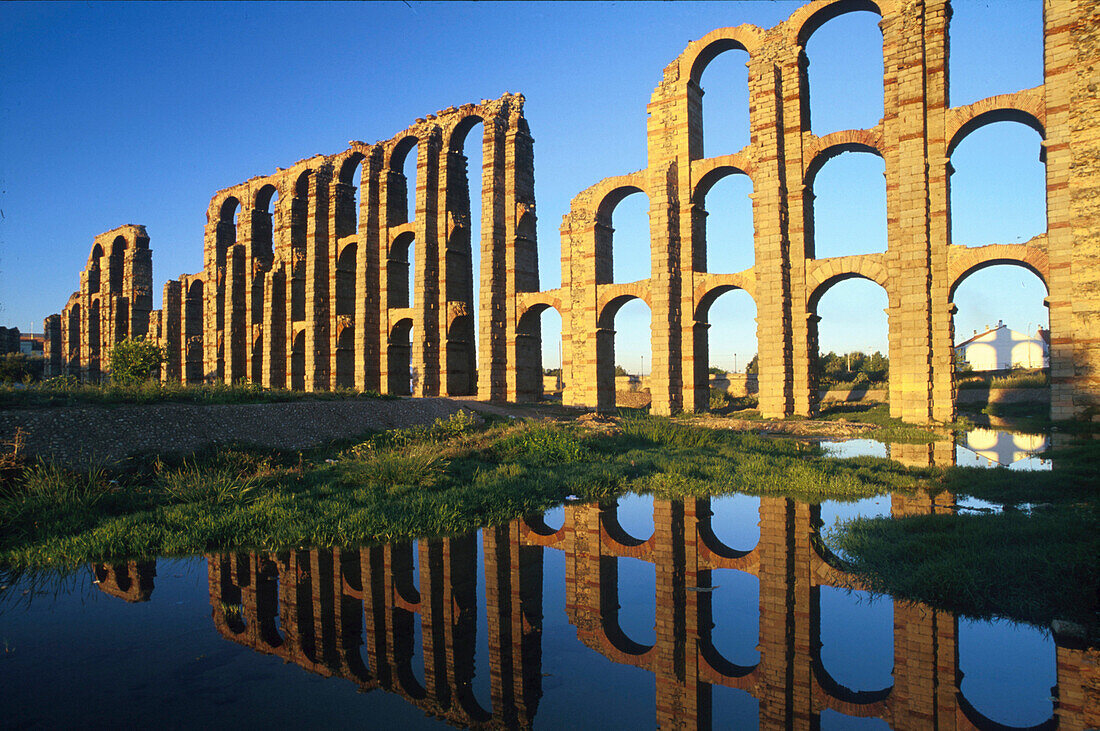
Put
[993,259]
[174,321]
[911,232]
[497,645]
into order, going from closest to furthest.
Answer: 1. [497,645]
2. [993,259]
3. [911,232]
4. [174,321]

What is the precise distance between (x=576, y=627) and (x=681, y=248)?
62.0 feet

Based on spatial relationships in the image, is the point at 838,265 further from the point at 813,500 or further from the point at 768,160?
the point at 813,500

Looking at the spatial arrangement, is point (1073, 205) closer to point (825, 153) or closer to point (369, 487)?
point (825, 153)

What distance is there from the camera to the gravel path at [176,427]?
29.0 ft

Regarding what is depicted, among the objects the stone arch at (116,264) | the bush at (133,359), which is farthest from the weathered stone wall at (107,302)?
the bush at (133,359)

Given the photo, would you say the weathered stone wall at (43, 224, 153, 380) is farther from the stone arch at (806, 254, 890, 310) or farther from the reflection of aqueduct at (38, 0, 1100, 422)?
the stone arch at (806, 254, 890, 310)

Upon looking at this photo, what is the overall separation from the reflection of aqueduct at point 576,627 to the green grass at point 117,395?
7525 mm

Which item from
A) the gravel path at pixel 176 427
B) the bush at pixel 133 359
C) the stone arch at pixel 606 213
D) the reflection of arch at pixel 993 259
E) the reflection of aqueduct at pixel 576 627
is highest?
the stone arch at pixel 606 213

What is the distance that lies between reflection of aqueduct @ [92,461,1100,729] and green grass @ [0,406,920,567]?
2.36 feet

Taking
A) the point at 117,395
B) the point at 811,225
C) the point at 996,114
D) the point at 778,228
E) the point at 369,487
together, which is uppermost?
the point at 996,114

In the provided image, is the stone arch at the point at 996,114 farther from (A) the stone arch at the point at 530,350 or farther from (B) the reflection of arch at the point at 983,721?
(B) the reflection of arch at the point at 983,721

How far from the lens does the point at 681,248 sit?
21.5m

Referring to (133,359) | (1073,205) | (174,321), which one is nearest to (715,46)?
(1073,205)

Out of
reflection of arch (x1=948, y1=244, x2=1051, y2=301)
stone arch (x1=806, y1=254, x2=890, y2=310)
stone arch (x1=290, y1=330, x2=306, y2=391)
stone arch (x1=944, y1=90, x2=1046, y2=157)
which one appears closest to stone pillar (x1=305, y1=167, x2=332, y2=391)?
stone arch (x1=290, y1=330, x2=306, y2=391)
